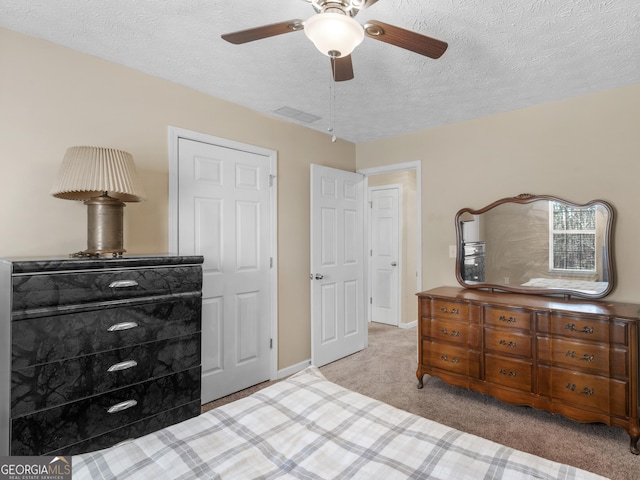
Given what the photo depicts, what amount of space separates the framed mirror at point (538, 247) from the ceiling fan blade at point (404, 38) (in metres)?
2.04

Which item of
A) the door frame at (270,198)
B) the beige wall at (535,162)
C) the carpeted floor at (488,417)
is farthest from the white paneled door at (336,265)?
the beige wall at (535,162)

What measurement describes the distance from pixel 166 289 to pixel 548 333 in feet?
8.26

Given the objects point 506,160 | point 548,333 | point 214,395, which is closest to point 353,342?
point 214,395

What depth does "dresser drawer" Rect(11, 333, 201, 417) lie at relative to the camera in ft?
5.04

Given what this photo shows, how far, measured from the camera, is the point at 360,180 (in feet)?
13.5

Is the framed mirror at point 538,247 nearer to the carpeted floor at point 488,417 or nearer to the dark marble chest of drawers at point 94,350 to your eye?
the carpeted floor at point 488,417

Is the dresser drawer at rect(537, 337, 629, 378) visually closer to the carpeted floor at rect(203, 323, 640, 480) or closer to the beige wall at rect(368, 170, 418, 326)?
the carpeted floor at rect(203, 323, 640, 480)

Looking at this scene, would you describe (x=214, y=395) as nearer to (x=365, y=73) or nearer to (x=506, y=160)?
(x=365, y=73)

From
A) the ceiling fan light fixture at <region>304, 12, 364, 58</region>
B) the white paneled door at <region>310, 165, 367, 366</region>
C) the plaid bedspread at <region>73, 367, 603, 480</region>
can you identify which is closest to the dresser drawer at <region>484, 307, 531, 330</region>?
the white paneled door at <region>310, 165, 367, 366</region>

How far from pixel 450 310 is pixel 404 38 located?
2.17m

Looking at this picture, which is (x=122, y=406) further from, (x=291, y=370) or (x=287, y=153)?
(x=287, y=153)

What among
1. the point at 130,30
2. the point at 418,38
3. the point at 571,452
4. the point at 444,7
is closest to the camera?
the point at 418,38

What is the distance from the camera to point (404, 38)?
4.79ft

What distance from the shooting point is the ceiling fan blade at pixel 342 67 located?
64.4 inches
